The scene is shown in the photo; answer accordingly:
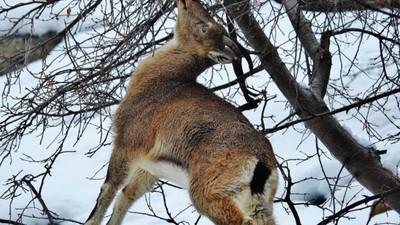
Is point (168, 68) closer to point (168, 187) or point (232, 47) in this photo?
point (232, 47)

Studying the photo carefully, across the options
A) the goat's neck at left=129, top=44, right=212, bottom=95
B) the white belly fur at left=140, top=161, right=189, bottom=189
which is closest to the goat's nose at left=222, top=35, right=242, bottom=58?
the goat's neck at left=129, top=44, right=212, bottom=95

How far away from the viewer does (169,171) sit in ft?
18.7

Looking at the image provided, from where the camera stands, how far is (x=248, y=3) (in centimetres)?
621

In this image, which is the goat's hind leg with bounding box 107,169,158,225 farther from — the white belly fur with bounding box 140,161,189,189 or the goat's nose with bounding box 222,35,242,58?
the goat's nose with bounding box 222,35,242,58

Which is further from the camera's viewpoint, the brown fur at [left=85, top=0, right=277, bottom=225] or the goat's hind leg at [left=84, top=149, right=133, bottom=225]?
the goat's hind leg at [left=84, top=149, right=133, bottom=225]

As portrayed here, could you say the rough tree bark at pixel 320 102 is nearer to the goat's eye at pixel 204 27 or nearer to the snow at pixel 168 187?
the goat's eye at pixel 204 27

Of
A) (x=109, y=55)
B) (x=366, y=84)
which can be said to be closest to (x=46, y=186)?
(x=109, y=55)

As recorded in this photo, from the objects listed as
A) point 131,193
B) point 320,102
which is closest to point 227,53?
point 320,102

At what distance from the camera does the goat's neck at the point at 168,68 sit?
258 inches

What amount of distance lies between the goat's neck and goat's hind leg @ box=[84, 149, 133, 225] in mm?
724

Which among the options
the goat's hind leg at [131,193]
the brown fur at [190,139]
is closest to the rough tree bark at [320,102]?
the brown fur at [190,139]

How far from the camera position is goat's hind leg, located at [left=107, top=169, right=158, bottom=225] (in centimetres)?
644

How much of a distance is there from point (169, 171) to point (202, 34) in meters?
1.59

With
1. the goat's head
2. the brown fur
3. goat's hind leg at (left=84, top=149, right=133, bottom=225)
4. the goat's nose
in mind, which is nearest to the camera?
the brown fur
